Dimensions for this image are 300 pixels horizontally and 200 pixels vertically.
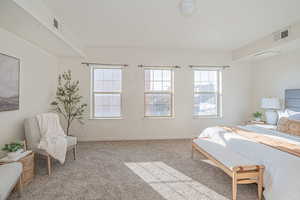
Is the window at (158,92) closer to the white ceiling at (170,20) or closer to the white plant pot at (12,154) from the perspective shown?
the white ceiling at (170,20)

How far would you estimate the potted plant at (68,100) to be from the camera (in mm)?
3996

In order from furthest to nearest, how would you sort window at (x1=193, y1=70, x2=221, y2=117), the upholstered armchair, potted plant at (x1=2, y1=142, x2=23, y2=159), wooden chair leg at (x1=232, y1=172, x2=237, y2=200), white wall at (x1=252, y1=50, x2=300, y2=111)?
window at (x1=193, y1=70, x2=221, y2=117), white wall at (x1=252, y1=50, x2=300, y2=111), the upholstered armchair, potted plant at (x1=2, y1=142, x2=23, y2=159), wooden chair leg at (x1=232, y1=172, x2=237, y2=200)

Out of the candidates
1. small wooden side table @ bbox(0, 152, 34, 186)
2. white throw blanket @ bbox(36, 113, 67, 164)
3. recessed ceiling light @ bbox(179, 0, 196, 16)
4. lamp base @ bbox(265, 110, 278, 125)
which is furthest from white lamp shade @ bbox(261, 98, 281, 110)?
small wooden side table @ bbox(0, 152, 34, 186)

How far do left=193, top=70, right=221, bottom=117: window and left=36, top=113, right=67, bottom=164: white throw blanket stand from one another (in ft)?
11.7

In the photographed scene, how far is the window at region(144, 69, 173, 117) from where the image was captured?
456cm

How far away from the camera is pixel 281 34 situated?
10.5ft

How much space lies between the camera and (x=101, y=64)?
4320 millimetres

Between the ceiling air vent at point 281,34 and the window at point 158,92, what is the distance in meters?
2.47

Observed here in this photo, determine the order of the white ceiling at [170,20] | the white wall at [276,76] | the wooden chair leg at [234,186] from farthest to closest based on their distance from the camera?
the white wall at [276,76] → the white ceiling at [170,20] → the wooden chair leg at [234,186]

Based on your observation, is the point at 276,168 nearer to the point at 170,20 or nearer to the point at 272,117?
the point at 272,117

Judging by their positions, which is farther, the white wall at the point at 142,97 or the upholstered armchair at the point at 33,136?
the white wall at the point at 142,97

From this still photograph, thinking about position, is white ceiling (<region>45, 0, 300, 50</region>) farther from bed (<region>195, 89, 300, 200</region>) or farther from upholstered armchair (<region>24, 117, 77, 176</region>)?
bed (<region>195, 89, 300, 200</region>)

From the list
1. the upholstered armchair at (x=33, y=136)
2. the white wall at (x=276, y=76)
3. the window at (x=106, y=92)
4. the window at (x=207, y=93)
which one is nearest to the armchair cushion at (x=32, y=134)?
the upholstered armchair at (x=33, y=136)

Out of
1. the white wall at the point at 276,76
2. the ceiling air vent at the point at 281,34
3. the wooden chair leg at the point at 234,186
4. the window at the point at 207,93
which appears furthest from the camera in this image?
the window at the point at 207,93
